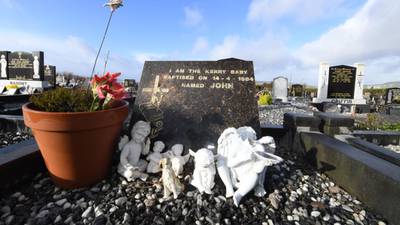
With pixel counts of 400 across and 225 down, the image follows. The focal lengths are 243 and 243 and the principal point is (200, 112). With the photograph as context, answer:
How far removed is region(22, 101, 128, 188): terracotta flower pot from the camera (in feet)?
6.15

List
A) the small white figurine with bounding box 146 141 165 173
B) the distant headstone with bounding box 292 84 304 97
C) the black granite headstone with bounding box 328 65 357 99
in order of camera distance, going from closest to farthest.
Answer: the small white figurine with bounding box 146 141 165 173 → the black granite headstone with bounding box 328 65 357 99 → the distant headstone with bounding box 292 84 304 97

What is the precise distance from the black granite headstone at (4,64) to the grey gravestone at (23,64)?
8.4 inches

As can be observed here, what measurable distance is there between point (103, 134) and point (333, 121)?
3.05 meters

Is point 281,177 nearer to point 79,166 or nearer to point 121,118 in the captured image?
point 121,118

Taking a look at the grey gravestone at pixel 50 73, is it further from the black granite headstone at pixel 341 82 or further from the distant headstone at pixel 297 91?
the distant headstone at pixel 297 91

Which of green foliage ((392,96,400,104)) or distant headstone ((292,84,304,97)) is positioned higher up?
distant headstone ((292,84,304,97))

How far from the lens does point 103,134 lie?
208 centimetres

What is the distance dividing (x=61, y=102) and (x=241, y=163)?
1.62 m

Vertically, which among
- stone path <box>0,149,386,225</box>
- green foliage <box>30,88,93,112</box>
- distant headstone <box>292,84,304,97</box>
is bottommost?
stone path <box>0,149,386,225</box>

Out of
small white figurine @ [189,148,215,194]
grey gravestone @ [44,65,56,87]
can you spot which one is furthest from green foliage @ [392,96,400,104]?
→ grey gravestone @ [44,65,56,87]

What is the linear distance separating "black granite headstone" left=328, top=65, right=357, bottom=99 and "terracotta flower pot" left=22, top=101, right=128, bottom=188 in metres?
14.0

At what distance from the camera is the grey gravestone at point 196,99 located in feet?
9.44

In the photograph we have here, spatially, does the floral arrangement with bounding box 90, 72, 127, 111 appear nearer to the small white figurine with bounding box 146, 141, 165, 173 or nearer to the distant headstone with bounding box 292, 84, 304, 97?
the small white figurine with bounding box 146, 141, 165, 173

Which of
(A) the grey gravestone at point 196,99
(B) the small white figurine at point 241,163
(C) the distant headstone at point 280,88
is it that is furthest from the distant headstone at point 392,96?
(B) the small white figurine at point 241,163
